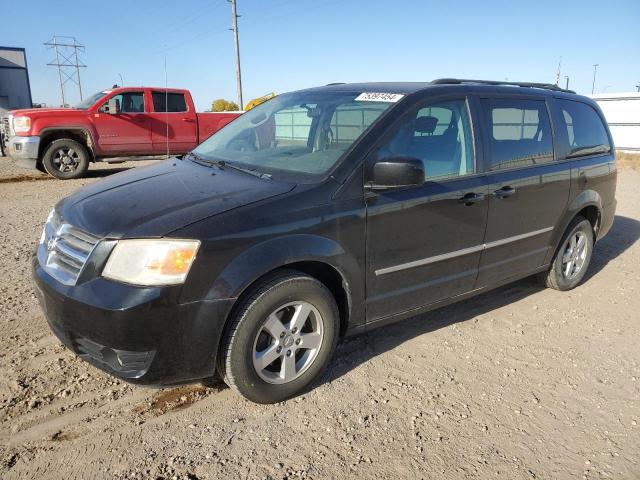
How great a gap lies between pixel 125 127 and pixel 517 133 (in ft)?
30.2

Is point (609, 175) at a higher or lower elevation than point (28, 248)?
higher

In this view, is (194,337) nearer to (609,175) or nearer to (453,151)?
(453,151)

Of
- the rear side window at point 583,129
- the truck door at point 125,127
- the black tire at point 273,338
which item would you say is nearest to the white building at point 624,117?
the rear side window at point 583,129

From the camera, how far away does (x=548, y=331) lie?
3.77 m

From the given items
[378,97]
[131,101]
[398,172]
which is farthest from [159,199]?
[131,101]

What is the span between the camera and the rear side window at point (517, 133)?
3.53m

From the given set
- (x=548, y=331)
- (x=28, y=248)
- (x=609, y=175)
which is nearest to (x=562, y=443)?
(x=548, y=331)

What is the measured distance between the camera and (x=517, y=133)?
375 cm

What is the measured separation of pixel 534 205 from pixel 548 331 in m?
1.00

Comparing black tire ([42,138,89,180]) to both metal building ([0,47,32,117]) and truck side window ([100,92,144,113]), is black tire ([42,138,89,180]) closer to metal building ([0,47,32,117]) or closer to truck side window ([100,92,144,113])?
truck side window ([100,92,144,113])

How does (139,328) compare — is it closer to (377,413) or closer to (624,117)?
(377,413)

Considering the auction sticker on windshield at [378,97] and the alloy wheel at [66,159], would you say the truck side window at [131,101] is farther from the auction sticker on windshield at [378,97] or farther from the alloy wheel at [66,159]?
the auction sticker on windshield at [378,97]

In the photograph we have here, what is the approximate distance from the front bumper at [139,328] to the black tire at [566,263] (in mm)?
3343

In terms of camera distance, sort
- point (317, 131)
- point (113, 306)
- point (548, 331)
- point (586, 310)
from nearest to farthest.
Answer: point (113, 306)
point (317, 131)
point (548, 331)
point (586, 310)
